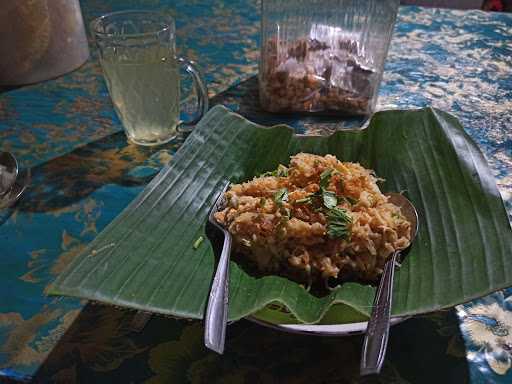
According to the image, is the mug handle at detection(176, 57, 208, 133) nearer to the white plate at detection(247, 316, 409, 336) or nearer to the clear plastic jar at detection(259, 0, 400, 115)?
the clear plastic jar at detection(259, 0, 400, 115)

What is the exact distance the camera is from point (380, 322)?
0.61m

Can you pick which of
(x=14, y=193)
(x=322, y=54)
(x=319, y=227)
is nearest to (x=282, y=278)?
(x=319, y=227)

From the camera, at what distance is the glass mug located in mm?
1191

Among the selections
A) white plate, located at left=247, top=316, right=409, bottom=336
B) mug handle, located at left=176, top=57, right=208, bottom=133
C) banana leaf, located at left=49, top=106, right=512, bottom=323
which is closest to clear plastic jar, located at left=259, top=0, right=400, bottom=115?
mug handle, located at left=176, top=57, right=208, bottom=133

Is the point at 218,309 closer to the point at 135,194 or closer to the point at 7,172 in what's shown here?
the point at 135,194

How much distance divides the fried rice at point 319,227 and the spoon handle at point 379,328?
0.05m

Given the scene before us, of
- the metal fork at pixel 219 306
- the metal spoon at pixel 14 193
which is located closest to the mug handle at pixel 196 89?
the metal spoon at pixel 14 193

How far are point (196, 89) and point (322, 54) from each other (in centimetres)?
41

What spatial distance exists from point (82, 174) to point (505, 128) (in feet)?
4.09

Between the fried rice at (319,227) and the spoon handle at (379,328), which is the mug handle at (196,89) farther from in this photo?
the spoon handle at (379,328)

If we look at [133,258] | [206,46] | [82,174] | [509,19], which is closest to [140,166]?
[82,174]

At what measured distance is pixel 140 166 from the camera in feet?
3.92

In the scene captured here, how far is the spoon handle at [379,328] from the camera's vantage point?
544 mm

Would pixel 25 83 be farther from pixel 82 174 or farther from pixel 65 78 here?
pixel 82 174
